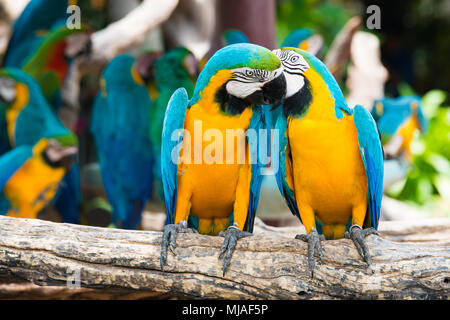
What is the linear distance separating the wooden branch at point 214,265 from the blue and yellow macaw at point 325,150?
2.0 inches

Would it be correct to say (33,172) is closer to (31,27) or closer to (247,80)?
(31,27)

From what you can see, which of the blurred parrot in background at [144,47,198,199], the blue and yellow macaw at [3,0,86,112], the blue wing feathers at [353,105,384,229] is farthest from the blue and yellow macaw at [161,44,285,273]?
the blue and yellow macaw at [3,0,86,112]

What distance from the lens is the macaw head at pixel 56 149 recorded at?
2.15 m

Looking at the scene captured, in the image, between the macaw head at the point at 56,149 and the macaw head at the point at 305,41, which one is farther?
the macaw head at the point at 305,41

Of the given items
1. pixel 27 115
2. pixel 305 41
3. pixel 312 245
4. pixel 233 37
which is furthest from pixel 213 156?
pixel 27 115

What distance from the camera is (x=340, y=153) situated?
139 cm

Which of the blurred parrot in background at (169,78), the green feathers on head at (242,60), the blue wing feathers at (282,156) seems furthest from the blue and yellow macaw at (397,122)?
the green feathers on head at (242,60)

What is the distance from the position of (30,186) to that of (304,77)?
54.0 inches

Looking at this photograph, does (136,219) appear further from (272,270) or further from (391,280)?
(391,280)

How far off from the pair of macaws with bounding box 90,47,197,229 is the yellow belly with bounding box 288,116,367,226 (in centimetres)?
98

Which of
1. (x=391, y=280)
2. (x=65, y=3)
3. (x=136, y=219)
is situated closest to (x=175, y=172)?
(x=391, y=280)

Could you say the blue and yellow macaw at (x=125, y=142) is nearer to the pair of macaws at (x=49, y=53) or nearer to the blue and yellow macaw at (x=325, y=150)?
the pair of macaws at (x=49, y=53)

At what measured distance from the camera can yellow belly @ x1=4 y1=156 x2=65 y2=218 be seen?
213 cm

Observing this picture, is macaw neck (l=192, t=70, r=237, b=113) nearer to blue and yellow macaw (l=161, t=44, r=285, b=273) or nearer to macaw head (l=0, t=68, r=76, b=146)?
blue and yellow macaw (l=161, t=44, r=285, b=273)
